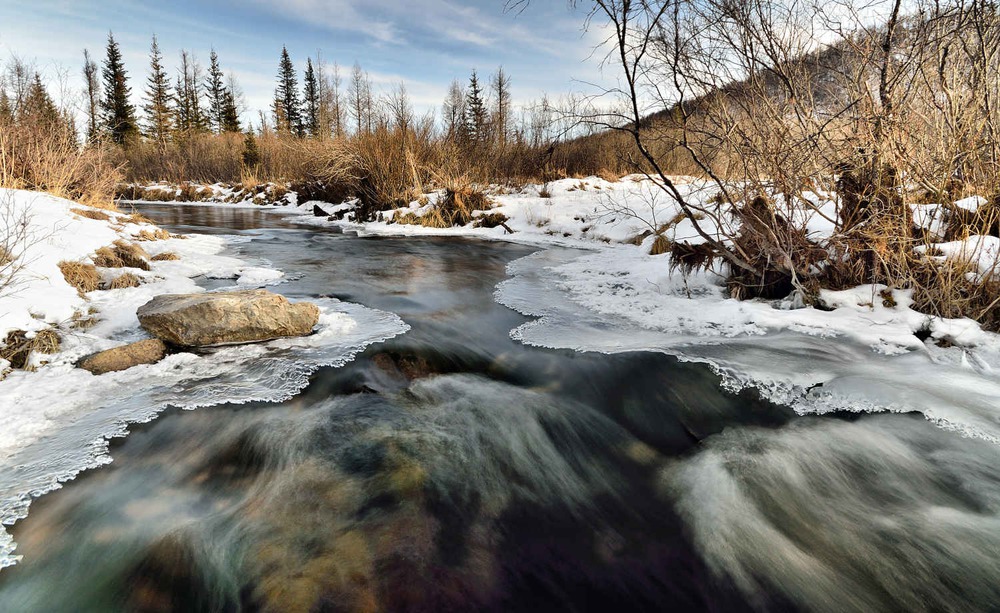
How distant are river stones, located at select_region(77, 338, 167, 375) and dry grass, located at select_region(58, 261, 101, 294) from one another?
1684 mm

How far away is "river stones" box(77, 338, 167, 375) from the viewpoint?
2992mm

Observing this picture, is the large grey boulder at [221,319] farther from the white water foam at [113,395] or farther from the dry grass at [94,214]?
the dry grass at [94,214]

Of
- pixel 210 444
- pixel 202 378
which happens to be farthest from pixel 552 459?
pixel 202 378

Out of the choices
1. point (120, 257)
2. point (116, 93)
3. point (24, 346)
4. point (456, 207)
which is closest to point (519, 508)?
point (24, 346)

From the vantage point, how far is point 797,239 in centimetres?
420

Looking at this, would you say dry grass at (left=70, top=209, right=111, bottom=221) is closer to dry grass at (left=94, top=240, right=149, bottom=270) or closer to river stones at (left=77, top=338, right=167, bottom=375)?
dry grass at (left=94, top=240, right=149, bottom=270)

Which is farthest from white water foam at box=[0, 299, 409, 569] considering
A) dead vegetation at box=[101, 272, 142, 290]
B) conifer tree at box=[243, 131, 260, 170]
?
conifer tree at box=[243, 131, 260, 170]

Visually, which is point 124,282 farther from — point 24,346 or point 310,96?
point 310,96

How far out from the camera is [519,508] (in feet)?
6.71

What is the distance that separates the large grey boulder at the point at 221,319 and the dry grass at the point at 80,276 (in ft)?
3.93

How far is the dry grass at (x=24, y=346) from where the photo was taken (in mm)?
2947

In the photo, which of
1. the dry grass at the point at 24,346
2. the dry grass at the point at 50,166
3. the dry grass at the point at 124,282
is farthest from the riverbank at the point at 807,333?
the dry grass at the point at 50,166

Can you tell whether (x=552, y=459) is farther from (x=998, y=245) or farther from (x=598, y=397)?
(x=998, y=245)

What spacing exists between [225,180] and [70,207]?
1018 inches
